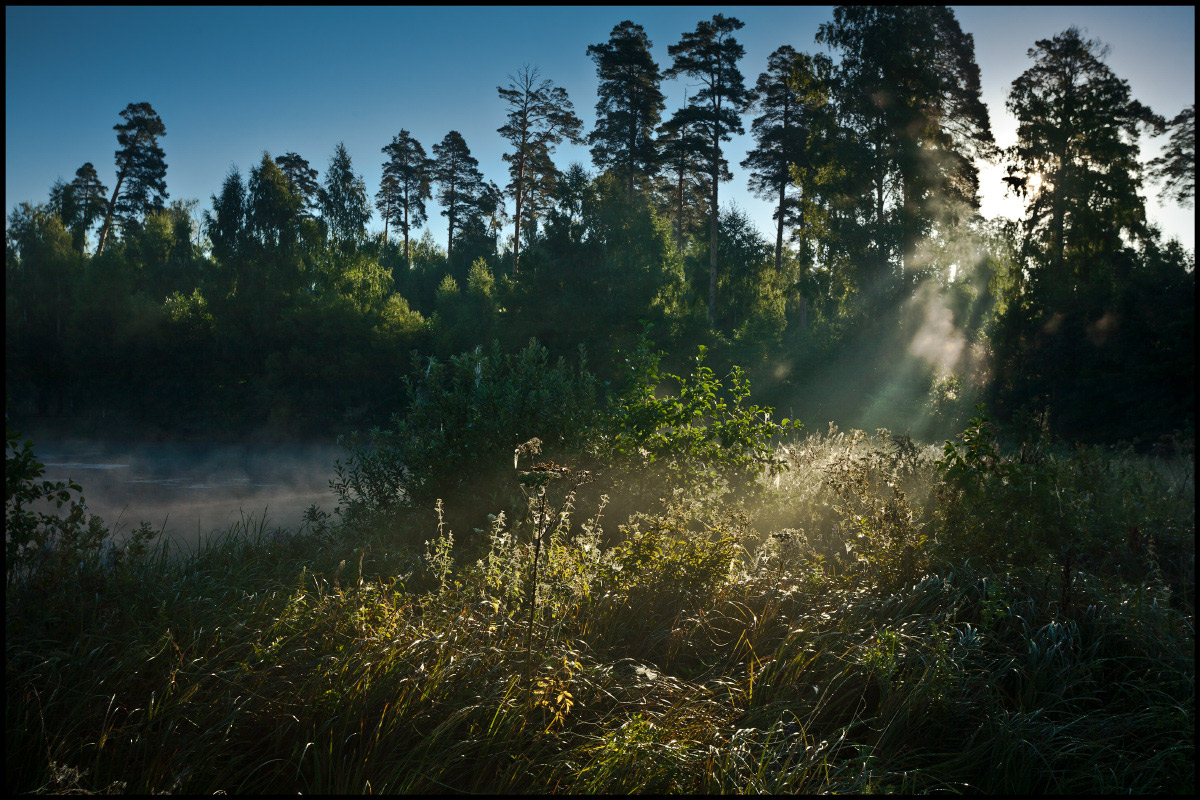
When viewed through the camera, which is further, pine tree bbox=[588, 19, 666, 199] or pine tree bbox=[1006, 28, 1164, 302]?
Result: pine tree bbox=[588, 19, 666, 199]

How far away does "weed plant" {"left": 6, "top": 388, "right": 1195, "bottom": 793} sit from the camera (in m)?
2.18

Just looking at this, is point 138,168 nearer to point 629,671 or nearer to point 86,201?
point 86,201

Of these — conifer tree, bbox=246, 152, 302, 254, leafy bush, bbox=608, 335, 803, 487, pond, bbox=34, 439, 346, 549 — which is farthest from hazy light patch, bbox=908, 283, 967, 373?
conifer tree, bbox=246, 152, 302, 254

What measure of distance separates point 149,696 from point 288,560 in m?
1.88

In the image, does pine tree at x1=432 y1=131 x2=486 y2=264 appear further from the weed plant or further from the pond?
the weed plant

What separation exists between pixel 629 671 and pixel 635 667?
2.2 inches

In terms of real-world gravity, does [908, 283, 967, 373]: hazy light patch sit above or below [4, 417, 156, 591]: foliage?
above

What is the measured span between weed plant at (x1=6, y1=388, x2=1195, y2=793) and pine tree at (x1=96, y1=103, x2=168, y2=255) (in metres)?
11.4

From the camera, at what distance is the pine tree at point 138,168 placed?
508 inches

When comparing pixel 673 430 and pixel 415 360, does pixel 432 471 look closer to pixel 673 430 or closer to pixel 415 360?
pixel 415 360

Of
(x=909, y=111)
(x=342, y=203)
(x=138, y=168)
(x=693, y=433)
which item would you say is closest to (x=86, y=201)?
(x=138, y=168)

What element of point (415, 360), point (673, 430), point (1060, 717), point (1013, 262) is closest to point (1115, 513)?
point (1060, 717)

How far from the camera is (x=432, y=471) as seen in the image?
5.54 metres

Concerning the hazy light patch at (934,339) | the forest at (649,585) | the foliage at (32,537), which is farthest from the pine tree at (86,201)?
the hazy light patch at (934,339)
